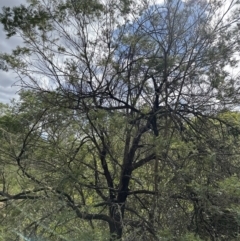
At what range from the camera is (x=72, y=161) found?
5078mm

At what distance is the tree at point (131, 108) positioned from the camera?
4.27 meters

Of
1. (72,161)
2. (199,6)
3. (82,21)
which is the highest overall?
(199,6)

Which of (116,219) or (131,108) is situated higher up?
(131,108)

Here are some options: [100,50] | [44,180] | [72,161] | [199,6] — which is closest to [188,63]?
[199,6]

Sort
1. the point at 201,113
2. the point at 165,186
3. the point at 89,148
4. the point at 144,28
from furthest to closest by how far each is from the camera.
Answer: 1. the point at 89,148
2. the point at 201,113
3. the point at 144,28
4. the point at 165,186

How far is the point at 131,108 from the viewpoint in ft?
16.0

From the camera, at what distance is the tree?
14.0ft

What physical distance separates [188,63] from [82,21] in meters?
1.51

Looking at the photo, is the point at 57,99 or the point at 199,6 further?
the point at 57,99

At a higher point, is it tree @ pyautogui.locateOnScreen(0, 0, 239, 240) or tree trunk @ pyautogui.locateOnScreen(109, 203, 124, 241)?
tree @ pyautogui.locateOnScreen(0, 0, 239, 240)

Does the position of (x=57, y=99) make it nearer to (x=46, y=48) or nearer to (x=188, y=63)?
(x=46, y=48)

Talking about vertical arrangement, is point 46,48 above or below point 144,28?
below

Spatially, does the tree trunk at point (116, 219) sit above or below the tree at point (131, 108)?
below

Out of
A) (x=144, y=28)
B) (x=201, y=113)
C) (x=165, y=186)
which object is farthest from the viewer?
(x=201, y=113)
